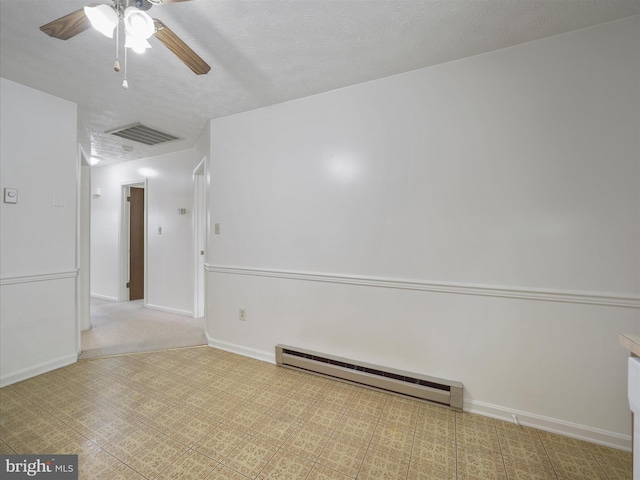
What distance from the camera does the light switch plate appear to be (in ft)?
7.02

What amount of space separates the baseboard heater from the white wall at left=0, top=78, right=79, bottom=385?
202cm

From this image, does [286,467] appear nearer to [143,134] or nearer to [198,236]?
[198,236]

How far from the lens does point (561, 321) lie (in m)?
1.70

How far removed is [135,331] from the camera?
3.34 meters

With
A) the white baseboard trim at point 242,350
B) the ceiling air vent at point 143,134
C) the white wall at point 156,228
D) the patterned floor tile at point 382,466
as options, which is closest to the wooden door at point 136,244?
the white wall at point 156,228

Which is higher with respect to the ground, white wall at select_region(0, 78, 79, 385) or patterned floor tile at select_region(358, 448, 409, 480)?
white wall at select_region(0, 78, 79, 385)

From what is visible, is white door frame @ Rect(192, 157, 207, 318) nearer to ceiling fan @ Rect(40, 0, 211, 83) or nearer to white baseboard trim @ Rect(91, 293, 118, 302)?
white baseboard trim @ Rect(91, 293, 118, 302)

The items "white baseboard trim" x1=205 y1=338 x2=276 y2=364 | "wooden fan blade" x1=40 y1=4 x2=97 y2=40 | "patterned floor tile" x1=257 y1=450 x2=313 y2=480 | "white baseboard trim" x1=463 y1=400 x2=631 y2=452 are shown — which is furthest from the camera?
"white baseboard trim" x1=205 y1=338 x2=276 y2=364

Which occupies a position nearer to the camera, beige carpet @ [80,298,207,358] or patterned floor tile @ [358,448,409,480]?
patterned floor tile @ [358,448,409,480]

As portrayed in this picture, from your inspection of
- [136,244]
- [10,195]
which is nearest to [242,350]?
[10,195]

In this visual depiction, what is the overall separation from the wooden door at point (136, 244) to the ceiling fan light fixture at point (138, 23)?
4.33 meters

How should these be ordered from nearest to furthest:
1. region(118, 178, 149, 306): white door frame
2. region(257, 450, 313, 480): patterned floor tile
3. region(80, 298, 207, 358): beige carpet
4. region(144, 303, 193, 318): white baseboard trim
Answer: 1. region(257, 450, 313, 480): patterned floor tile
2. region(80, 298, 207, 358): beige carpet
3. region(144, 303, 193, 318): white baseboard trim
4. region(118, 178, 149, 306): white door frame

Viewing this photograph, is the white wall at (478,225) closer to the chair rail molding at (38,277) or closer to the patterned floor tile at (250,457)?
the patterned floor tile at (250,457)

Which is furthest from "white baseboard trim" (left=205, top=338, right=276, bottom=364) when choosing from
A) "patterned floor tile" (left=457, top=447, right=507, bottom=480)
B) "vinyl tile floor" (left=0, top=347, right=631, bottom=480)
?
"patterned floor tile" (left=457, top=447, right=507, bottom=480)
